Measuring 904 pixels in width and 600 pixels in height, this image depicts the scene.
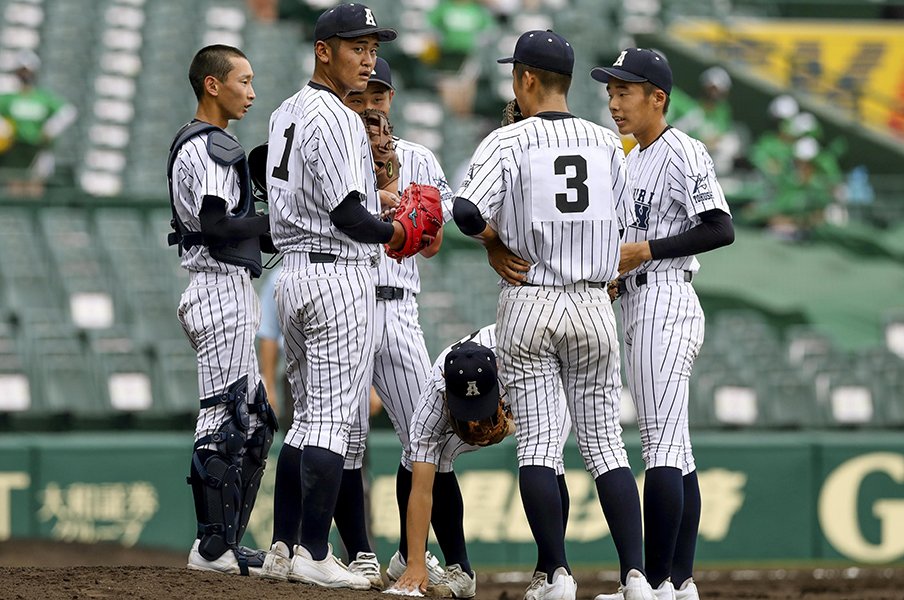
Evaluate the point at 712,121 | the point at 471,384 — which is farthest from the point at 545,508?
the point at 712,121

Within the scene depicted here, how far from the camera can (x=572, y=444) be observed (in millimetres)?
9742

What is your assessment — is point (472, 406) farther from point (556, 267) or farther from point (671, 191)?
point (671, 191)

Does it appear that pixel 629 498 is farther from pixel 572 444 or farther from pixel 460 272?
pixel 460 272

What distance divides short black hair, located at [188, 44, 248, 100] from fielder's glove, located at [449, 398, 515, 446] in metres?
1.50

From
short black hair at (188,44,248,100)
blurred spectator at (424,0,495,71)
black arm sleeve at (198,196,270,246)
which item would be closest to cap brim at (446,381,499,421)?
black arm sleeve at (198,196,270,246)

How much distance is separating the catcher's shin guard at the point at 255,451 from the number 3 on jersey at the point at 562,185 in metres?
1.24

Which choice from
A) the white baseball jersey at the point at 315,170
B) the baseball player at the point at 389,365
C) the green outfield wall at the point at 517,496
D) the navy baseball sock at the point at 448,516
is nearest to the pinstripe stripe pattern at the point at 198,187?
the white baseball jersey at the point at 315,170

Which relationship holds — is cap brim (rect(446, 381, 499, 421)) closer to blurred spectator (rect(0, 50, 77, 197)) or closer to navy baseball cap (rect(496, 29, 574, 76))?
navy baseball cap (rect(496, 29, 574, 76))

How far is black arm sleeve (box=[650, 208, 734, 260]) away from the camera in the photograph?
5.44 metres

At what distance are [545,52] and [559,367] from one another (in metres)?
1.09

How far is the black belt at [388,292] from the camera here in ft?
19.5

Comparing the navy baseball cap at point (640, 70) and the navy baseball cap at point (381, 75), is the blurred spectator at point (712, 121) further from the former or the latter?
the navy baseball cap at point (640, 70)

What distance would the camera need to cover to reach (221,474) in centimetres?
543

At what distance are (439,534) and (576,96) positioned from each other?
10.1 meters
